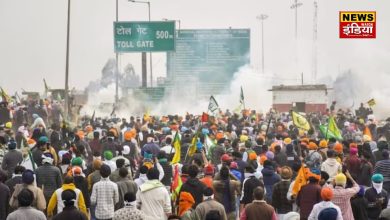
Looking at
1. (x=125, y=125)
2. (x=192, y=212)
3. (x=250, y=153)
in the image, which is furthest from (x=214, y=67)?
(x=192, y=212)

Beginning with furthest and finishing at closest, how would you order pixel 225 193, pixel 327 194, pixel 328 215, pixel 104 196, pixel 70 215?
pixel 225 193 < pixel 104 196 < pixel 327 194 < pixel 70 215 < pixel 328 215

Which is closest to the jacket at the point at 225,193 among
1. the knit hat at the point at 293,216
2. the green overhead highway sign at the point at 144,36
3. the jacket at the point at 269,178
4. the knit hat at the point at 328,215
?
the knit hat at the point at 293,216

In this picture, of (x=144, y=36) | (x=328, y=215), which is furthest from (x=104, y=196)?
(x=144, y=36)

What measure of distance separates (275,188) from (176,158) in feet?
10.9

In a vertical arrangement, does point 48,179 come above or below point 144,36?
below

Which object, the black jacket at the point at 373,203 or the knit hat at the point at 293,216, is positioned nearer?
the knit hat at the point at 293,216

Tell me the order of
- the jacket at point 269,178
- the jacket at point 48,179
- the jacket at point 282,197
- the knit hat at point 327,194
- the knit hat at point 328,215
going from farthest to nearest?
1. the jacket at point 269,178
2. the jacket at point 48,179
3. the jacket at point 282,197
4. the knit hat at point 327,194
5. the knit hat at point 328,215

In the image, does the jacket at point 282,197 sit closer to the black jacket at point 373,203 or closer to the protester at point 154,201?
the black jacket at point 373,203

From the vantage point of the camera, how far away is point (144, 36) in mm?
45062

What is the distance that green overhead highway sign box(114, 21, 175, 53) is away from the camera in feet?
147

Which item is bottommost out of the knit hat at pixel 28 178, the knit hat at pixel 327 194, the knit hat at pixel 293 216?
the knit hat at pixel 293 216

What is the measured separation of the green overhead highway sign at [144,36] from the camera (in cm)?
4481

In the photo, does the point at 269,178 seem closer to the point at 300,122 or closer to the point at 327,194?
the point at 327,194

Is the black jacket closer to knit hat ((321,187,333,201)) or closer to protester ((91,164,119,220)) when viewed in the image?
knit hat ((321,187,333,201))
